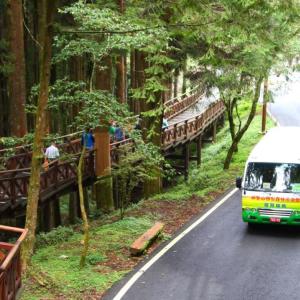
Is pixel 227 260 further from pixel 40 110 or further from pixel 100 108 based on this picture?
pixel 40 110

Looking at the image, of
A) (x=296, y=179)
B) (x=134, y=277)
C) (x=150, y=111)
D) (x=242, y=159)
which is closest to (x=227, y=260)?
(x=134, y=277)

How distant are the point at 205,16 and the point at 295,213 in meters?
5.85

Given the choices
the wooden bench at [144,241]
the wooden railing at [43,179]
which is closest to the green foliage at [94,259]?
the wooden bench at [144,241]

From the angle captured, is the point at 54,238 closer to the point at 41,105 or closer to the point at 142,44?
the point at 41,105

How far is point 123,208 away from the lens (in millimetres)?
17719

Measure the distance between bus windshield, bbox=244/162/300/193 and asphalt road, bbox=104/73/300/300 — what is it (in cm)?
135

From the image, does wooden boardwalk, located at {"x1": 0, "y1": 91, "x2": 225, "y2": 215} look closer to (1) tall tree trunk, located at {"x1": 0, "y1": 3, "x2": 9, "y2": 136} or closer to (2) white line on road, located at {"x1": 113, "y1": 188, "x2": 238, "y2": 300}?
(2) white line on road, located at {"x1": 113, "y1": 188, "x2": 238, "y2": 300}

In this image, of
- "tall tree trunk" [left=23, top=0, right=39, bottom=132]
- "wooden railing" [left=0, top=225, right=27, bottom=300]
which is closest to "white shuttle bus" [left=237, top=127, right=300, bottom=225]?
"wooden railing" [left=0, top=225, right=27, bottom=300]

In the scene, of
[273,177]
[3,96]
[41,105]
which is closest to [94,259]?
[41,105]

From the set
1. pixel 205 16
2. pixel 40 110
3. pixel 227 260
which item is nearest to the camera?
pixel 40 110

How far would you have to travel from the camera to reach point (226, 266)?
11.9 meters

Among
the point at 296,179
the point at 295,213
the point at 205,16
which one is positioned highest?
the point at 205,16

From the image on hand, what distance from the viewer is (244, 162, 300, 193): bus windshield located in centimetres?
1408

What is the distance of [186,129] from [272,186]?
15376mm
